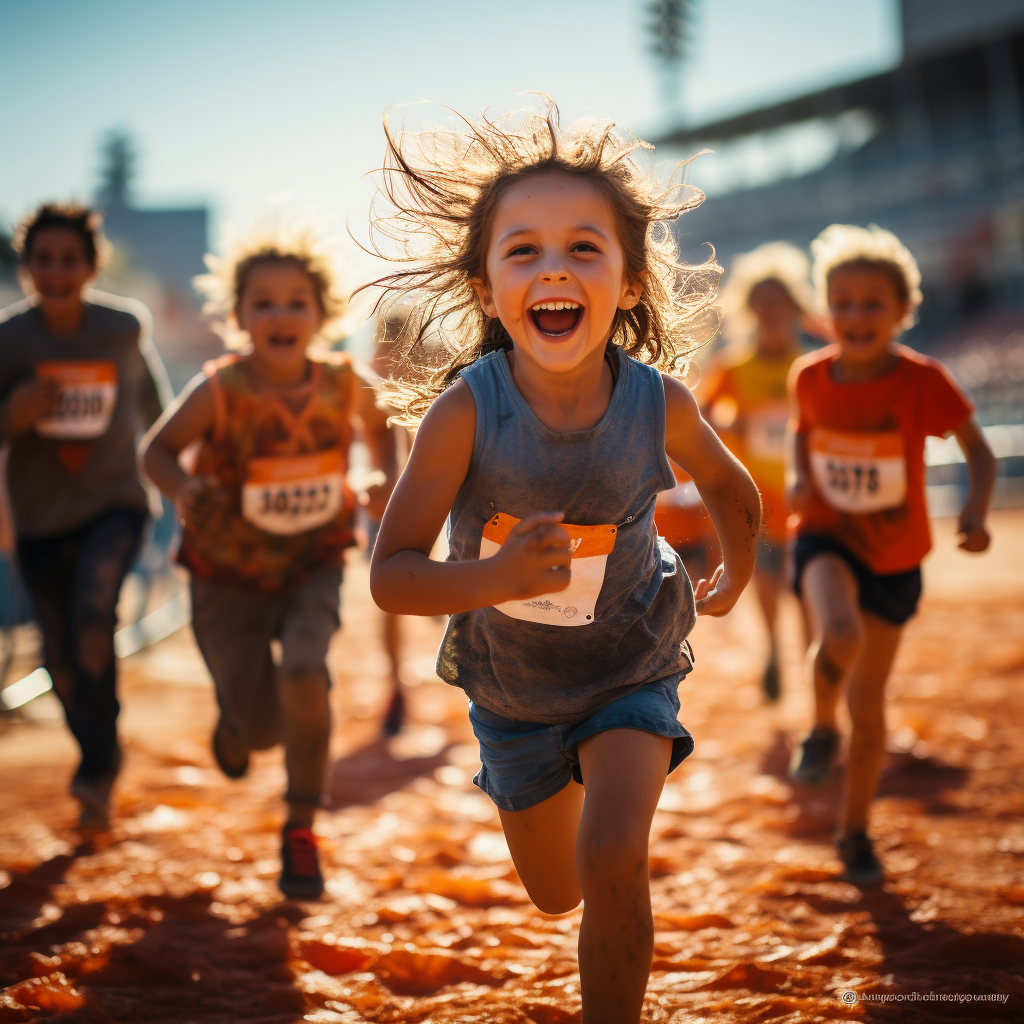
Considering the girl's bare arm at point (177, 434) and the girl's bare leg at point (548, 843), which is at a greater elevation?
the girl's bare arm at point (177, 434)

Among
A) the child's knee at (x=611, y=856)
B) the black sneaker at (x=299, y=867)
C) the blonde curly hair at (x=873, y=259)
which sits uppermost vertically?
the blonde curly hair at (x=873, y=259)

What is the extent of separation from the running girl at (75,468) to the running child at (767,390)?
133 inches

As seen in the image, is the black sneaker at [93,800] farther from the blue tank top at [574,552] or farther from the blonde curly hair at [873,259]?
the blonde curly hair at [873,259]

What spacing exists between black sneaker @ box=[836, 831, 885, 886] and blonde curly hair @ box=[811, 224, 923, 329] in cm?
183

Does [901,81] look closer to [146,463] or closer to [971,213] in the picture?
[971,213]

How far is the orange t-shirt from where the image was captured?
364 centimetres

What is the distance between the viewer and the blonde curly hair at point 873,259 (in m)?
3.83

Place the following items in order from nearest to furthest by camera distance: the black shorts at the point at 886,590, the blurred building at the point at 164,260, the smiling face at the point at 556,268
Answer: the smiling face at the point at 556,268
the black shorts at the point at 886,590
the blurred building at the point at 164,260

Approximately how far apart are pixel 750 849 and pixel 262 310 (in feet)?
8.60

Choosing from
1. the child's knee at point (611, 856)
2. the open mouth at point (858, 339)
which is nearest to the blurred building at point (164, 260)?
the open mouth at point (858, 339)

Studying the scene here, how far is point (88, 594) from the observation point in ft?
13.1

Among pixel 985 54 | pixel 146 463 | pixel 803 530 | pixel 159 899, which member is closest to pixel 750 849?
pixel 803 530

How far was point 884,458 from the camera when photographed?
3.65m

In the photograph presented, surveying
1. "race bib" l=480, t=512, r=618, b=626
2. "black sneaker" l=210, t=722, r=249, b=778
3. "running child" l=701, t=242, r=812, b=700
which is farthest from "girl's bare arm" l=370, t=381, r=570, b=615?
"running child" l=701, t=242, r=812, b=700
